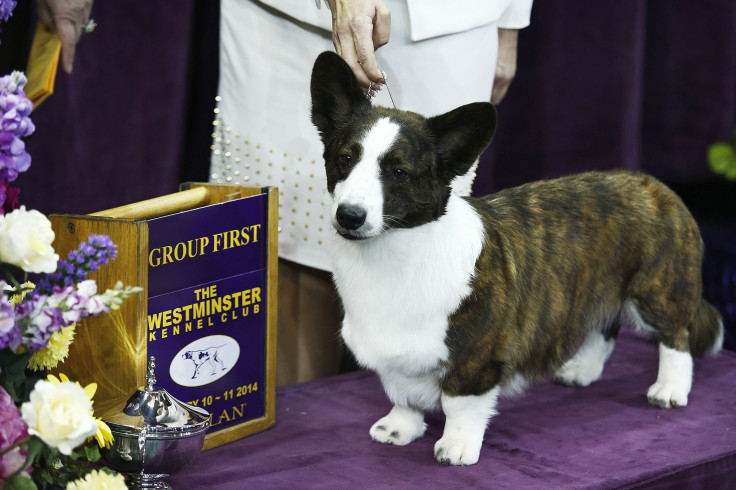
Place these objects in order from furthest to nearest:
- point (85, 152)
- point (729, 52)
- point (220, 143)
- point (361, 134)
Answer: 1. point (729, 52)
2. point (85, 152)
3. point (220, 143)
4. point (361, 134)

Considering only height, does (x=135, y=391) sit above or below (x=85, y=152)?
below

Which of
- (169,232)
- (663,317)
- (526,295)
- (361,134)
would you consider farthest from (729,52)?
(169,232)

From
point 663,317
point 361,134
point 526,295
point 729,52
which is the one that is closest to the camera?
point 361,134

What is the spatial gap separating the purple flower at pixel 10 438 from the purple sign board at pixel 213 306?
0.42 meters

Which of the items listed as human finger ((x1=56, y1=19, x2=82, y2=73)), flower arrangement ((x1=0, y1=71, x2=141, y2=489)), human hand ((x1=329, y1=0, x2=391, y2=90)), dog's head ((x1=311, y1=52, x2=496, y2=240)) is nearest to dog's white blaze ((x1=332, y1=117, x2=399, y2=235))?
dog's head ((x1=311, y1=52, x2=496, y2=240))

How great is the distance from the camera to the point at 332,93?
1.61 metres

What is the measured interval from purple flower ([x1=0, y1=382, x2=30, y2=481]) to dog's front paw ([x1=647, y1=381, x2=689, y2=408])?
128 centimetres

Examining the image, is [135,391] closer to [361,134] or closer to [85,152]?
[361,134]

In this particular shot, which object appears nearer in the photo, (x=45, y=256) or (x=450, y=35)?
(x=45, y=256)

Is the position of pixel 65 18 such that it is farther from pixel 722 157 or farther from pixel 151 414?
pixel 722 157

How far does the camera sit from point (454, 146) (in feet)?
5.13

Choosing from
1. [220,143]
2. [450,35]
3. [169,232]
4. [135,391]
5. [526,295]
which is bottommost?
[135,391]

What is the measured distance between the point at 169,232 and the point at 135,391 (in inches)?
10.3

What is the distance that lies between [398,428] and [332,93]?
0.62 m
